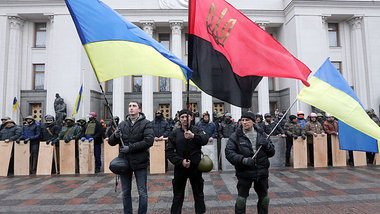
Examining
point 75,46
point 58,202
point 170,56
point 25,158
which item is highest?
point 75,46

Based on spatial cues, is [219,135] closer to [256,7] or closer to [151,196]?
[151,196]

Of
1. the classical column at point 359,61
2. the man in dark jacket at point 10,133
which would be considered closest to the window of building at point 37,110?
the man in dark jacket at point 10,133

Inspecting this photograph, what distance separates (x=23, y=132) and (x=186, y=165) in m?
7.12

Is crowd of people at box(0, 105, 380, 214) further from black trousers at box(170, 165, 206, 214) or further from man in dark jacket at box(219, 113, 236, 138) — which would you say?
man in dark jacket at box(219, 113, 236, 138)

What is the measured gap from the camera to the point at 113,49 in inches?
125

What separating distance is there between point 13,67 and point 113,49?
2306cm

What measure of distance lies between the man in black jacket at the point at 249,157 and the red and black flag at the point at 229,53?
1.51 ft

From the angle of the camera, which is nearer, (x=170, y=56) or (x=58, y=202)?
(x=170, y=56)

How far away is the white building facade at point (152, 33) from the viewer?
64.2 ft

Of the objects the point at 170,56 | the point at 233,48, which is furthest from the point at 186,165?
the point at 233,48

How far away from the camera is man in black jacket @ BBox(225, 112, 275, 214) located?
9.70 ft

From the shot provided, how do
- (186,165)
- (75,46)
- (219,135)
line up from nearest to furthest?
(186,165), (219,135), (75,46)

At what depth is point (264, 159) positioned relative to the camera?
3.03m

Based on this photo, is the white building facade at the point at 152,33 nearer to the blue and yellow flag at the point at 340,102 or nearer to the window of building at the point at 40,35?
the window of building at the point at 40,35
